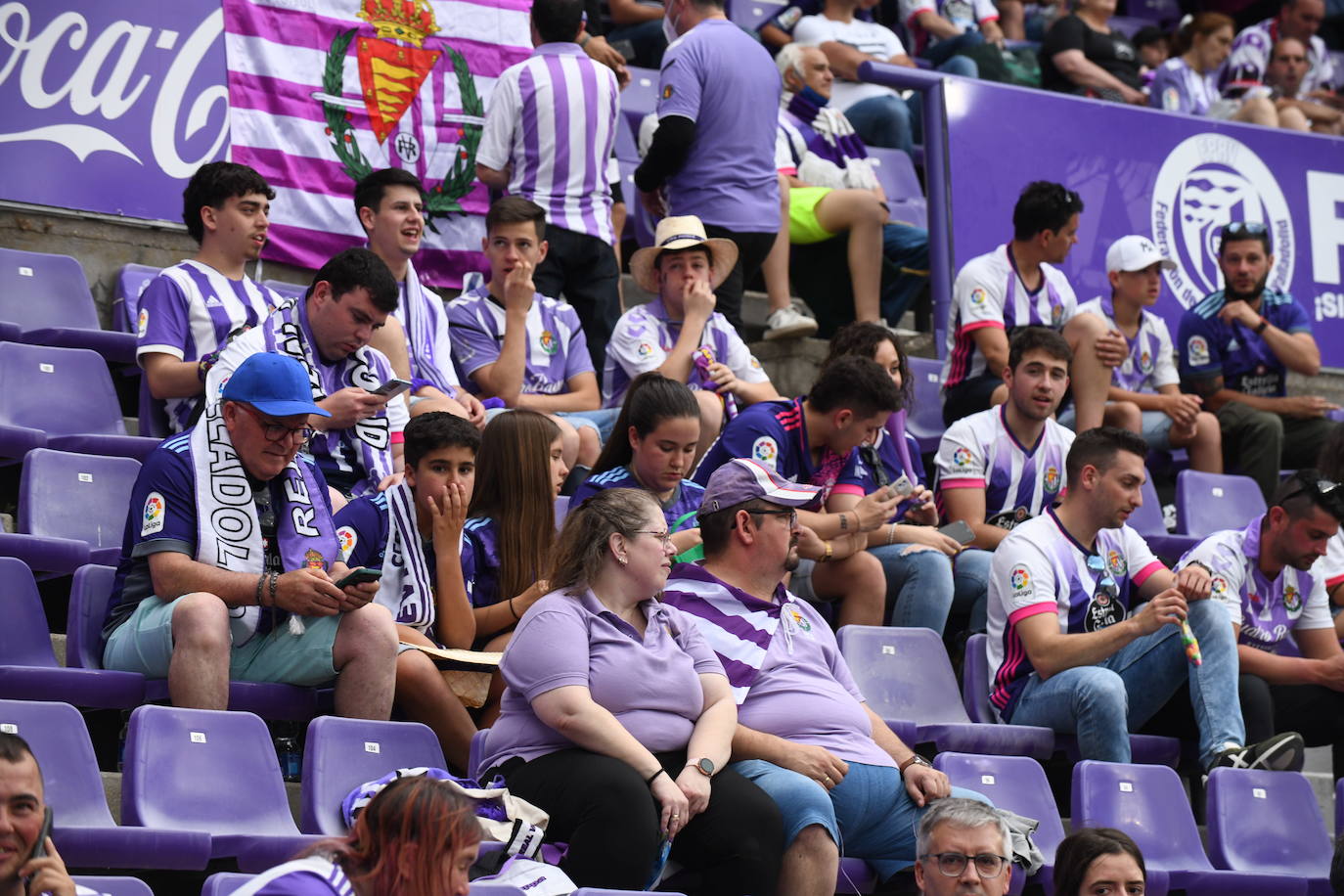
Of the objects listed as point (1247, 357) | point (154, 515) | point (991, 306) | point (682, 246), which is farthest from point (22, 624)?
point (1247, 357)

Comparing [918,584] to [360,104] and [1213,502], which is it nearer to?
[1213,502]

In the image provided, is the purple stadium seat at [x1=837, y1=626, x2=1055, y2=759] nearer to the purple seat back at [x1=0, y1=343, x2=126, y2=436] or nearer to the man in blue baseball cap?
the man in blue baseball cap

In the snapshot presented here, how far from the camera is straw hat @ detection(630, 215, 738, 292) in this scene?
6582 millimetres

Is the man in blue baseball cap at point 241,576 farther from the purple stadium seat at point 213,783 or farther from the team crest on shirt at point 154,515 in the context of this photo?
the purple stadium seat at point 213,783

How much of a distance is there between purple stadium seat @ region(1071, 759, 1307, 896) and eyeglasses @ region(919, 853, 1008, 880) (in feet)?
3.34

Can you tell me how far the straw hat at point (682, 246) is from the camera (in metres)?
6.58

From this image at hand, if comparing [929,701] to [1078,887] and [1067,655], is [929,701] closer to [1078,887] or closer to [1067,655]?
[1067,655]

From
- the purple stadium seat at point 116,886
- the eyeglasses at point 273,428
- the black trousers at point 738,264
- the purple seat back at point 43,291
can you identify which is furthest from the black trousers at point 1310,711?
the purple seat back at point 43,291

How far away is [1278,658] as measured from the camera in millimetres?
5773

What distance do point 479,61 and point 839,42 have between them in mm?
2219

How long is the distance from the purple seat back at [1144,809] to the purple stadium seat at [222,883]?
2.40 metres

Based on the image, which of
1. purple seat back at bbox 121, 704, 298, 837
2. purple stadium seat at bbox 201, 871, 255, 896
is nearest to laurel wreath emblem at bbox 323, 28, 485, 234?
purple seat back at bbox 121, 704, 298, 837

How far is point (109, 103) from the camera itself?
6.59 m

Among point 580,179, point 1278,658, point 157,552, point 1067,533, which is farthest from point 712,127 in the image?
point 157,552
